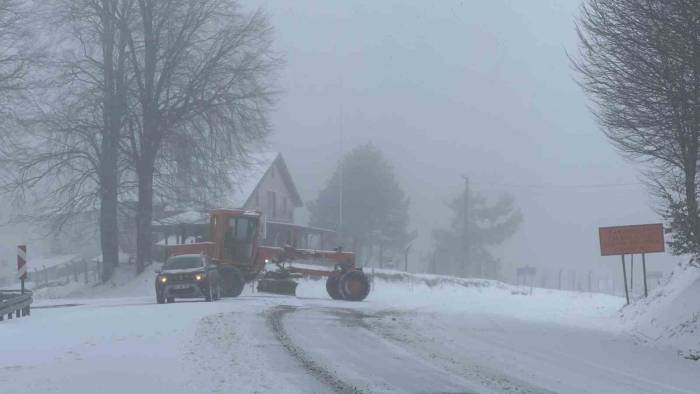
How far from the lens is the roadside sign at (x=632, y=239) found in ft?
106

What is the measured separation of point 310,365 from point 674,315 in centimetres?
1218

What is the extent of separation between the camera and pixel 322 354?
16.8 meters

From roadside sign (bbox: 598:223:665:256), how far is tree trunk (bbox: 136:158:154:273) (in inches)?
910

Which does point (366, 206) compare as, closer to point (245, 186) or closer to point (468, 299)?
point (245, 186)

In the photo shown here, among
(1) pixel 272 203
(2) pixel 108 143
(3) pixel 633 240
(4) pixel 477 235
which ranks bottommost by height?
(3) pixel 633 240

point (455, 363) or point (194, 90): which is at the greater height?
point (194, 90)

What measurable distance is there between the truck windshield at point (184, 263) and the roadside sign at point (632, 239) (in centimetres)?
1361

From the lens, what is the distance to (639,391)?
14008 millimetres

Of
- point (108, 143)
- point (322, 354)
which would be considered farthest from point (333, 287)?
point (322, 354)

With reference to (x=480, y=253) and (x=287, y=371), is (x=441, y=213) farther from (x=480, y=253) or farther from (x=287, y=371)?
(x=287, y=371)

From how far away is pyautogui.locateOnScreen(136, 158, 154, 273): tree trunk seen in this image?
156ft

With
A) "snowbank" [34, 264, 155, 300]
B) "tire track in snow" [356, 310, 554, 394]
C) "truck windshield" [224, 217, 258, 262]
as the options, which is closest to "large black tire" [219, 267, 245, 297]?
"truck windshield" [224, 217, 258, 262]

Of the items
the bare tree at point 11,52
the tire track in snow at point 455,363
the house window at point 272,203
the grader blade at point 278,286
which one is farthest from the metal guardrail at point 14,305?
the house window at point 272,203

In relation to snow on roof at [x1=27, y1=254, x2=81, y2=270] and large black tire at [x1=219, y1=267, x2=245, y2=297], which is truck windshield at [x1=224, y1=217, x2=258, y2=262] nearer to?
large black tire at [x1=219, y1=267, x2=245, y2=297]
